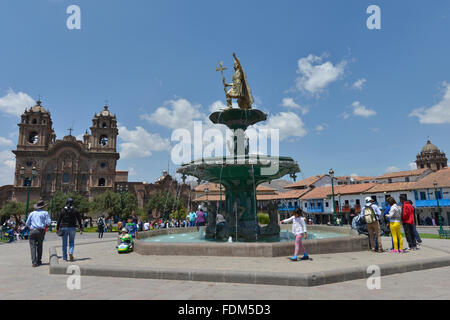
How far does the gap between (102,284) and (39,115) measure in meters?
71.6

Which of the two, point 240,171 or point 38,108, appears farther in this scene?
point 38,108

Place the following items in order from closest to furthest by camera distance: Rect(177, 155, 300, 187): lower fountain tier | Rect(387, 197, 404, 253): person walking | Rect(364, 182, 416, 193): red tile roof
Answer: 1. Rect(387, 197, 404, 253): person walking
2. Rect(177, 155, 300, 187): lower fountain tier
3. Rect(364, 182, 416, 193): red tile roof

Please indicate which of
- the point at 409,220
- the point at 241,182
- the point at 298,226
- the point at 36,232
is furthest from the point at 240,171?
the point at 36,232

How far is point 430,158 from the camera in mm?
82625

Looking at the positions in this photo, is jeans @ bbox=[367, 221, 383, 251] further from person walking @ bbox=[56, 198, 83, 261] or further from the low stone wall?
person walking @ bbox=[56, 198, 83, 261]

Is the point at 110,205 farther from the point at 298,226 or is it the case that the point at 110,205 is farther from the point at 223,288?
the point at 223,288

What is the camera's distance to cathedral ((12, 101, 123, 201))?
6081cm

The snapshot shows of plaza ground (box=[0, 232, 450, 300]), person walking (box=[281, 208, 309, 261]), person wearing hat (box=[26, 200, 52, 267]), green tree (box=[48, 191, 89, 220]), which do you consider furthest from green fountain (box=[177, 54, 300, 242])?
green tree (box=[48, 191, 89, 220])

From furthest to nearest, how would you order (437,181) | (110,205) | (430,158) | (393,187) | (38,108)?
1. (430,158)
2. (38,108)
3. (110,205)
4. (393,187)
5. (437,181)

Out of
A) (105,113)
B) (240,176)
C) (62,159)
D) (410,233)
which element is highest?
(105,113)

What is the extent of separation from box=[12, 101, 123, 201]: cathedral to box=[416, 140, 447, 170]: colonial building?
281 feet

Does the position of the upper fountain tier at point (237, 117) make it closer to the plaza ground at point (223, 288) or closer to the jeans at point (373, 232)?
the jeans at point (373, 232)

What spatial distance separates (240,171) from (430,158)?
9403 cm

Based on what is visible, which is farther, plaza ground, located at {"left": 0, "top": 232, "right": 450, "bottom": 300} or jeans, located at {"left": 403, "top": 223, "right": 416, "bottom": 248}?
jeans, located at {"left": 403, "top": 223, "right": 416, "bottom": 248}
